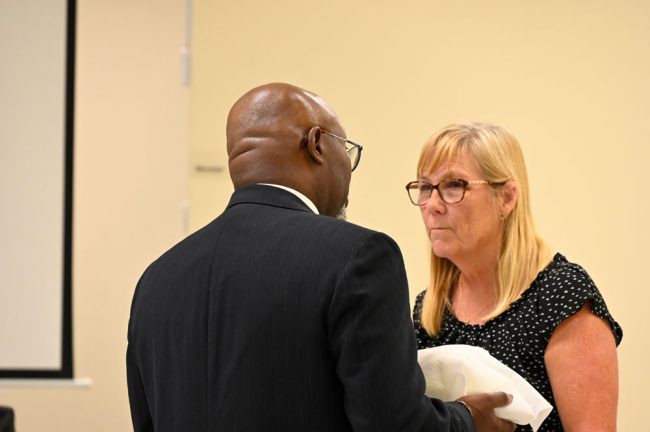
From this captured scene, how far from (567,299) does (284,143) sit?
31.9 inches

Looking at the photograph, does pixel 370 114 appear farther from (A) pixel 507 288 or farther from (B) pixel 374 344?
(B) pixel 374 344

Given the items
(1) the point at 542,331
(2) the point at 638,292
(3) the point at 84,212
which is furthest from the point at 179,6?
(1) the point at 542,331

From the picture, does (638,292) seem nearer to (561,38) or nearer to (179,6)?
(561,38)

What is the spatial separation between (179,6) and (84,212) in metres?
1.04

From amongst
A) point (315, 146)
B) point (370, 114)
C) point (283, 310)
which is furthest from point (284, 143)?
point (370, 114)

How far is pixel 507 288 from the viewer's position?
199 centimetres

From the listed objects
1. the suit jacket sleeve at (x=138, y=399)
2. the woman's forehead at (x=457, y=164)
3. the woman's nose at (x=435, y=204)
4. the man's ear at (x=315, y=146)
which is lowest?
the suit jacket sleeve at (x=138, y=399)

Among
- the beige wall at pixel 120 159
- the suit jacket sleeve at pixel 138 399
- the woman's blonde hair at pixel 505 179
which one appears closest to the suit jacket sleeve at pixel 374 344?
the suit jacket sleeve at pixel 138 399

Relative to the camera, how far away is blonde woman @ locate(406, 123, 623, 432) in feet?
5.98

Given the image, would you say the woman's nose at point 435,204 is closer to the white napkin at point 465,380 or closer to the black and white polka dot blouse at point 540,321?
the black and white polka dot blouse at point 540,321

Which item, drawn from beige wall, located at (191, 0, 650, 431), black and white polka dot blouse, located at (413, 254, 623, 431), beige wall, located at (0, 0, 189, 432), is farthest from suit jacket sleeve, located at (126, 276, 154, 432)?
beige wall, located at (0, 0, 189, 432)

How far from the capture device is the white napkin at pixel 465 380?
1522mm

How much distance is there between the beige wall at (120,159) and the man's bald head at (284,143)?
249 cm

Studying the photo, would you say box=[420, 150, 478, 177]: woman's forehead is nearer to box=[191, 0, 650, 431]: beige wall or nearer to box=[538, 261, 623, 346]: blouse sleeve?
box=[538, 261, 623, 346]: blouse sleeve
